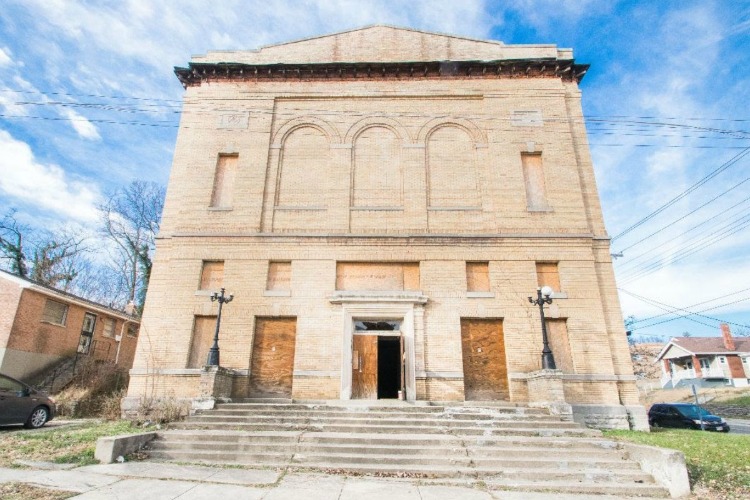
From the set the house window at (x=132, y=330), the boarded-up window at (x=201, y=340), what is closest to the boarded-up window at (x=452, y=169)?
the boarded-up window at (x=201, y=340)

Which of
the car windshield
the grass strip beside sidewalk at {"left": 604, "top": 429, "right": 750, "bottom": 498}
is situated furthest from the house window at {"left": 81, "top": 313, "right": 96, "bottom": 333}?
the car windshield

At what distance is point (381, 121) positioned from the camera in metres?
16.7

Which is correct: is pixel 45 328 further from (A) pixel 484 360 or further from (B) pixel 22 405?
(A) pixel 484 360

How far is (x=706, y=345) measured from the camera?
153ft

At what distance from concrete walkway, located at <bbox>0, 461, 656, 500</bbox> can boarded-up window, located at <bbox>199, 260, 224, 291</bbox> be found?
747 centimetres

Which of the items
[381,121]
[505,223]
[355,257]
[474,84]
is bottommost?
[355,257]

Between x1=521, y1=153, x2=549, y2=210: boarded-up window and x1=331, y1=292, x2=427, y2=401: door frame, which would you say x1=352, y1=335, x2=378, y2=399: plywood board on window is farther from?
x1=521, y1=153, x2=549, y2=210: boarded-up window

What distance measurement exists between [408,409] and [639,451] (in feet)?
16.9

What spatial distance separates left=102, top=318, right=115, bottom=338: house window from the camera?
78.6ft

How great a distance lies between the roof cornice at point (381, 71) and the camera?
55.3 ft

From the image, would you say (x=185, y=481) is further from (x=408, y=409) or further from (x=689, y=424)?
(x=689, y=424)

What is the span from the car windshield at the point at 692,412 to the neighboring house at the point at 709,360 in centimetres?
2891

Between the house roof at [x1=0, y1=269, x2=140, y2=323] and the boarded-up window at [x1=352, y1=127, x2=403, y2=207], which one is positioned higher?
the boarded-up window at [x1=352, y1=127, x2=403, y2=207]

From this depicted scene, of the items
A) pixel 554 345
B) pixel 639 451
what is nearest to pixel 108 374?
pixel 554 345
